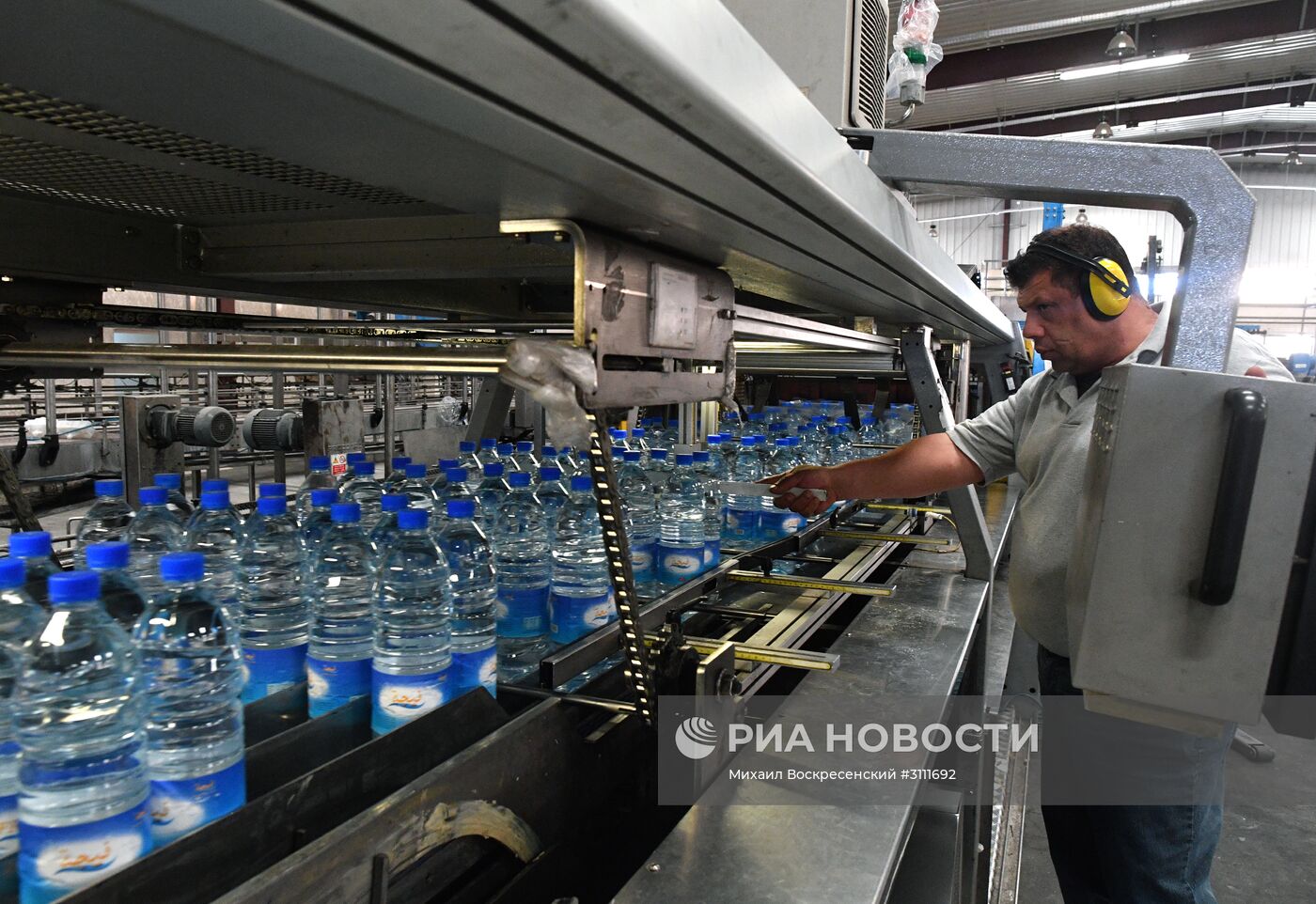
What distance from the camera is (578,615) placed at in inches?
71.9

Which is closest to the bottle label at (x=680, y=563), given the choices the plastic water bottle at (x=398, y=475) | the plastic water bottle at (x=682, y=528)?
the plastic water bottle at (x=682, y=528)

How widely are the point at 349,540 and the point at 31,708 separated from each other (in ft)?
2.68

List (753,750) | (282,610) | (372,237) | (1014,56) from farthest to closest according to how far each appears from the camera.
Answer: (1014,56) → (282,610) → (753,750) → (372,237)

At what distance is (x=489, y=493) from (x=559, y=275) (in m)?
0.98

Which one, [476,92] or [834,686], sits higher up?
[476,92]

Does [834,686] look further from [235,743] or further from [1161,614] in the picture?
[235,743]

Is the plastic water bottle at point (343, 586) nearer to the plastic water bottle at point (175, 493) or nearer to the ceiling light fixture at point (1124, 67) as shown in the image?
the plastic water bottle at point (175, 493)

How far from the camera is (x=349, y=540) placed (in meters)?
1.88

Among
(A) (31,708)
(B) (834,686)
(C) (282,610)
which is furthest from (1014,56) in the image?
(A) (31,708)

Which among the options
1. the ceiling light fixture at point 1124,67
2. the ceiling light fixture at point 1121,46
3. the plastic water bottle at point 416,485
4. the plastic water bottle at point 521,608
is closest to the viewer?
the plastic water bottle at point 521,608

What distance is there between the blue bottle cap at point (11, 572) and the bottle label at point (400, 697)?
1.66ft

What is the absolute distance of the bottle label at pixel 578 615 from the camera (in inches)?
72.1

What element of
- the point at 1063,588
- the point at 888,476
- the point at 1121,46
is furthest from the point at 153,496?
the point at 1121,46

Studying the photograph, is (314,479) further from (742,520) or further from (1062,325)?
(1062,325)
